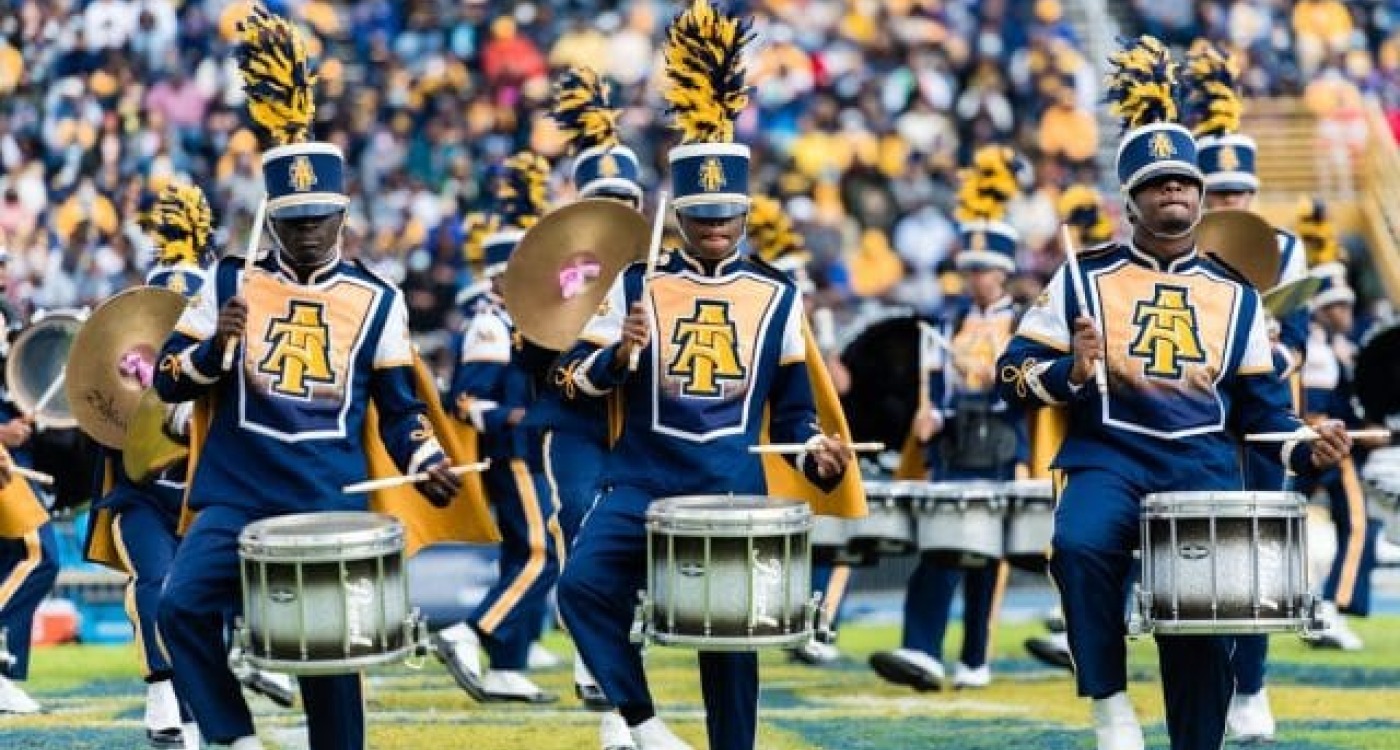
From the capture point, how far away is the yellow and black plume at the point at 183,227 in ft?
36.3

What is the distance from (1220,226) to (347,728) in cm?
448

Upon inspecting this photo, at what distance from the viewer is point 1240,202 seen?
12.0 metres

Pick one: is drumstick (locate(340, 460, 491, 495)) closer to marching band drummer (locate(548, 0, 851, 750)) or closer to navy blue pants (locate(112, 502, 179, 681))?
marching band drummer (locate(548, 0, 851, 750))

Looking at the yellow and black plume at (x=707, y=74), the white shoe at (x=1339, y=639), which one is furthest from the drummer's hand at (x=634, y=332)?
the white shoe at (x=1339, y=639)

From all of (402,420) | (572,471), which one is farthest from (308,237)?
(572,471)

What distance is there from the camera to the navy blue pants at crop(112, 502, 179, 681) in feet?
34.7

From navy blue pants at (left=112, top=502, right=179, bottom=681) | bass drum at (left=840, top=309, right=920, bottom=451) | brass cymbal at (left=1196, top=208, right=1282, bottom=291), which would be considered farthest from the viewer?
bass drum at (left=840, top=309, right=920, bottom=451)

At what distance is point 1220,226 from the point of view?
11414 millimetres

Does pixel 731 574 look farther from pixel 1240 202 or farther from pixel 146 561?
pixel 1240 202

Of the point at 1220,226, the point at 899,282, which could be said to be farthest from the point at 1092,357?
the point at 899,282

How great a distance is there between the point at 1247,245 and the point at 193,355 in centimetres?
475

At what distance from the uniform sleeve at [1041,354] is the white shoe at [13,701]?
5104 mm

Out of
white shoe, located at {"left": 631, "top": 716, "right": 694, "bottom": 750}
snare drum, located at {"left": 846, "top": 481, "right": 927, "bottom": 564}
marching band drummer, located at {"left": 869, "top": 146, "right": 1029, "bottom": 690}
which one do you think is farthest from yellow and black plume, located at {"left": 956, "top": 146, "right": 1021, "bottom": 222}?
white shoe, located at {"left": 631, "top": 716, "right": 694, "bottom": 750}

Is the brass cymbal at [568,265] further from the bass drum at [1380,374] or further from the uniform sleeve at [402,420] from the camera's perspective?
the bass drum at [1380,374]
